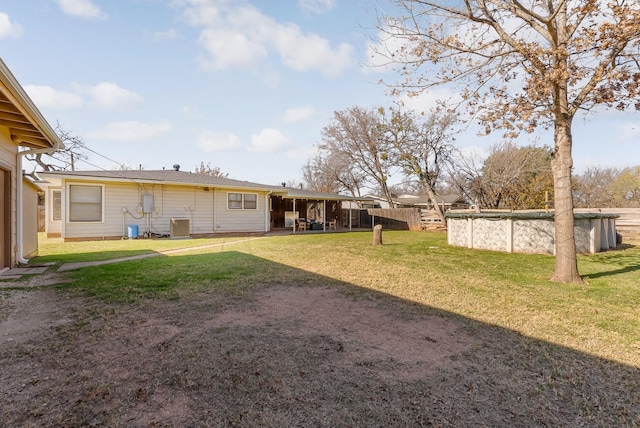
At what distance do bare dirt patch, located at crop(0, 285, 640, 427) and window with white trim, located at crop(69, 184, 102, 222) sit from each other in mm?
10630

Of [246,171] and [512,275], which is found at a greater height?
[246,171]

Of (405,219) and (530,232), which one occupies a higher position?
(405,219)

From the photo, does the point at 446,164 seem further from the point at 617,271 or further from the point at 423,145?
the point at 617,271

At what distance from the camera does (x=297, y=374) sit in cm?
240

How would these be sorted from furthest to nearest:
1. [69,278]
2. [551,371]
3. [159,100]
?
1. [159,100]
2. [69,278]
3. [551,371]

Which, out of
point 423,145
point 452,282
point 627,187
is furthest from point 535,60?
point 627,187

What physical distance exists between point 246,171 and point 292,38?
2745 cm

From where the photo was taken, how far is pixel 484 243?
35.5ft

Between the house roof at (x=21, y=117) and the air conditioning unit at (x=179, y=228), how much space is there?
256 inches

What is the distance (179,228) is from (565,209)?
1331 cm

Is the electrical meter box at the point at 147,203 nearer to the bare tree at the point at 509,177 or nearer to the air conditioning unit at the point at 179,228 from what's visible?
the air conditioning unit at the point at 179,228

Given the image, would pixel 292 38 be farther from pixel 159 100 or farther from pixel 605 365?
pixel 605 365

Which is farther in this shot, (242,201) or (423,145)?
(423,145)

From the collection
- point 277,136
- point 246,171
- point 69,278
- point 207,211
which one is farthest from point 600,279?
point 246,171
